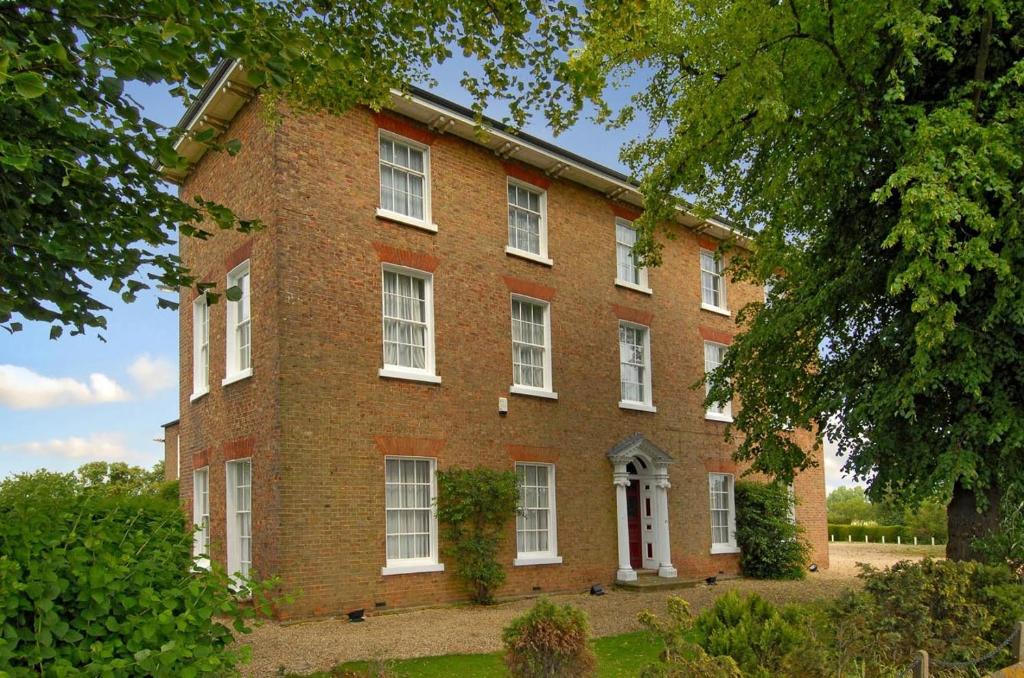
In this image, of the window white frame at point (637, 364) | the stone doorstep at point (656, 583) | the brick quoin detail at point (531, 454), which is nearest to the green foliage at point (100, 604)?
the brick quoin detail at point (531, 454)

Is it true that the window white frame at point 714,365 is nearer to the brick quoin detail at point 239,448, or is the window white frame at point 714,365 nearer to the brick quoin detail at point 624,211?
the brick quoin detail at point 624,211

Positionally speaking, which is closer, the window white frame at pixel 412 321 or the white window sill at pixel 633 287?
the window white frame at pixel 412 321

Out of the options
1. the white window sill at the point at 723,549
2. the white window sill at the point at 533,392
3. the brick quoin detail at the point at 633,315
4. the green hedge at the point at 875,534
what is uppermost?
the brick quoin detail at the point at 633,315

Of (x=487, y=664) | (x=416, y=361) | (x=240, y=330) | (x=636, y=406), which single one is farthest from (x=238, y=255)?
(x=636, y=406)

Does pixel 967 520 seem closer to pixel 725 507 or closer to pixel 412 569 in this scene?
pixel 412 569

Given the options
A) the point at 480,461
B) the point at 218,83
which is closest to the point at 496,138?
the point at 218,83

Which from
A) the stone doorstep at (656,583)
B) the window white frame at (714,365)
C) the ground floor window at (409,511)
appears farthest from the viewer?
the window white frame at (714,365)

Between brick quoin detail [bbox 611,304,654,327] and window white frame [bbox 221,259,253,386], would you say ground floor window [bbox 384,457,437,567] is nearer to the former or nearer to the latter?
window white frame [bbox 221,259,253,386]

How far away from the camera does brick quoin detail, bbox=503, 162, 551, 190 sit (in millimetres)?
20016

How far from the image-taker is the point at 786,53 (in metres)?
14.5

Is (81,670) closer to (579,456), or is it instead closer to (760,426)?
(760,426)

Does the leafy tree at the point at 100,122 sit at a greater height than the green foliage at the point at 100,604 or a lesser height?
greater

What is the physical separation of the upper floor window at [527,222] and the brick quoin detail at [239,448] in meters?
7.36

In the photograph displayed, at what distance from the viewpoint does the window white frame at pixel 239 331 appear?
55.7 ft
